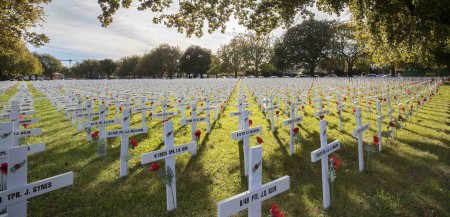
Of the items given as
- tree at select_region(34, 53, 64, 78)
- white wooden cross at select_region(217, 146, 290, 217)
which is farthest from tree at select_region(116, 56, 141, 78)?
white wooden cross at select_region(217, 146, 290, 217)

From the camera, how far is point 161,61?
7431cm

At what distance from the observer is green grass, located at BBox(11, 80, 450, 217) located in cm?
306

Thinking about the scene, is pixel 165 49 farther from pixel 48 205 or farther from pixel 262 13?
pixel 48 205

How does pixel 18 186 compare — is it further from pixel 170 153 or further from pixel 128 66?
pixel 128 66

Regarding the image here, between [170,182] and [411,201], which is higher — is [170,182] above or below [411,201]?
above

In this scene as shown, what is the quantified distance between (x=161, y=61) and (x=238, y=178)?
75.6m

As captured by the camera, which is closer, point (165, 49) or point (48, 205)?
point (48, 205)

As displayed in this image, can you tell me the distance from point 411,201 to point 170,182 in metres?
3.40

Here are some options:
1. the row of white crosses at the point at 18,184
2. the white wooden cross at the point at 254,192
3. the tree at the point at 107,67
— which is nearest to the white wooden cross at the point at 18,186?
the row of white crosses at the point at 18,184

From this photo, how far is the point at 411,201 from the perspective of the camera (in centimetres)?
316

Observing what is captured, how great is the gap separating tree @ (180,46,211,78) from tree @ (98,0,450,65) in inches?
2483

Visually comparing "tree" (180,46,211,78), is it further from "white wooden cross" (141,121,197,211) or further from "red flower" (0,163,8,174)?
"red flower" (0,163,8,174)

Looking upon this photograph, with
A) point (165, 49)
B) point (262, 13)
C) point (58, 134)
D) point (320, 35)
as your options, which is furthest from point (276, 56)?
point (58, 134)

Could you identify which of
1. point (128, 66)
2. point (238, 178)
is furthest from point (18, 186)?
point (128, 66)
